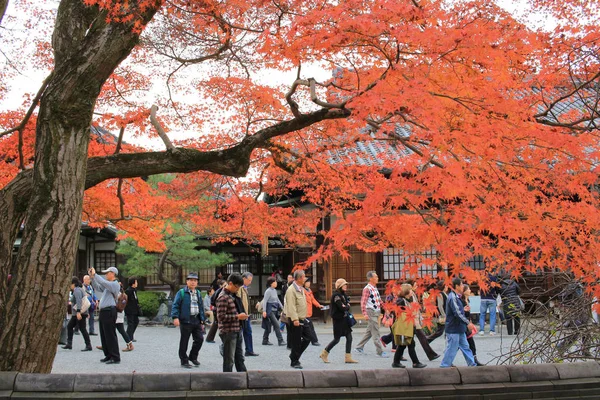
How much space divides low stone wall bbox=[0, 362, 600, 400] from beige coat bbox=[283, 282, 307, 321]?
395 cm

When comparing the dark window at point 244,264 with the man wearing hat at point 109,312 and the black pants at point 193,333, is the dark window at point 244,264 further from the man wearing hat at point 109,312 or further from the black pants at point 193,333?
the black pants at point 193,333

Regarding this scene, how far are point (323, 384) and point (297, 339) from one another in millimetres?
4126

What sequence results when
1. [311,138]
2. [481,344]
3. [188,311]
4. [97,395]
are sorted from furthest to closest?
[481,344] < [311,138] < [188,311] < [97,395]

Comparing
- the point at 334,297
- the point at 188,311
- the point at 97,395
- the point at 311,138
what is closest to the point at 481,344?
the point at 334,297

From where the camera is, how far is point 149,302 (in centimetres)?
2070

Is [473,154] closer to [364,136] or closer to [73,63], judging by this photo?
[364,136]

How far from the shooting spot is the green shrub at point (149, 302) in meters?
20.6

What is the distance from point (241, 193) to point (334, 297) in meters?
5.65

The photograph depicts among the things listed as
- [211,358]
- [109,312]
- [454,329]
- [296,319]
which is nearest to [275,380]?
[296,319]

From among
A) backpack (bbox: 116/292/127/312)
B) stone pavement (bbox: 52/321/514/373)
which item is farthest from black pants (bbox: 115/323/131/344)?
backpack (bbox: 116/292/127/312)

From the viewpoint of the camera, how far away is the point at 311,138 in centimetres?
1138

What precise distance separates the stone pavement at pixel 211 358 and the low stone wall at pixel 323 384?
7.49 ft

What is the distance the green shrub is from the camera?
20627 millimetres

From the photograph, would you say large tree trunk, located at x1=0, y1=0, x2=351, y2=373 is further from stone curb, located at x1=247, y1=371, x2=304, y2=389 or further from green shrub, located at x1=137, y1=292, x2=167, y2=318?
green shrub, located at x1=137, y1=292, x2=167, y2=318
